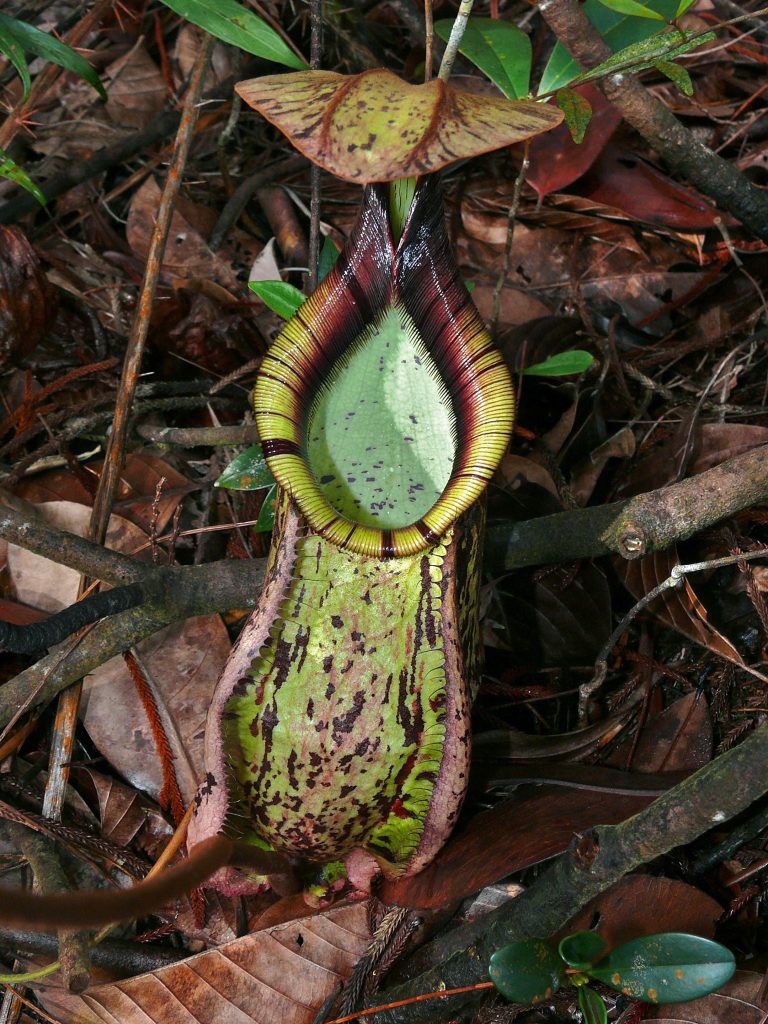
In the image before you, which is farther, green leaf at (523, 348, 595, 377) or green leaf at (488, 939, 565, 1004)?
green leaf at (523, 348, 595, 377)

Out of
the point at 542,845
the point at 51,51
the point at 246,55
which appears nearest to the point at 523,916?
the point at 542,845

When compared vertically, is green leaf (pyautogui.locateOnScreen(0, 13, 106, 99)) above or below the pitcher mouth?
above

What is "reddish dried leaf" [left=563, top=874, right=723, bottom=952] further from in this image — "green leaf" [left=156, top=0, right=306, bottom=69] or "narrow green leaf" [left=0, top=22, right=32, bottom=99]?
"narrow green leaf" [left=0, top=22, right=32, bottom=99]

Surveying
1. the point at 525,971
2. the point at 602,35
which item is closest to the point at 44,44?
the point at 602,35

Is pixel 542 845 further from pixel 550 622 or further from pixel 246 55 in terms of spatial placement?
pixel 246 55

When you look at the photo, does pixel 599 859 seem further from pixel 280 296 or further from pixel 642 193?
pixel 642 193

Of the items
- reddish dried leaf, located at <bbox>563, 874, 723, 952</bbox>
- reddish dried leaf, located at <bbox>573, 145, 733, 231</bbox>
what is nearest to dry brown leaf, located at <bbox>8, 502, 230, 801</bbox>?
reddish dried leaf, located at <bbox>563, 874, 723, 952</bbox>
